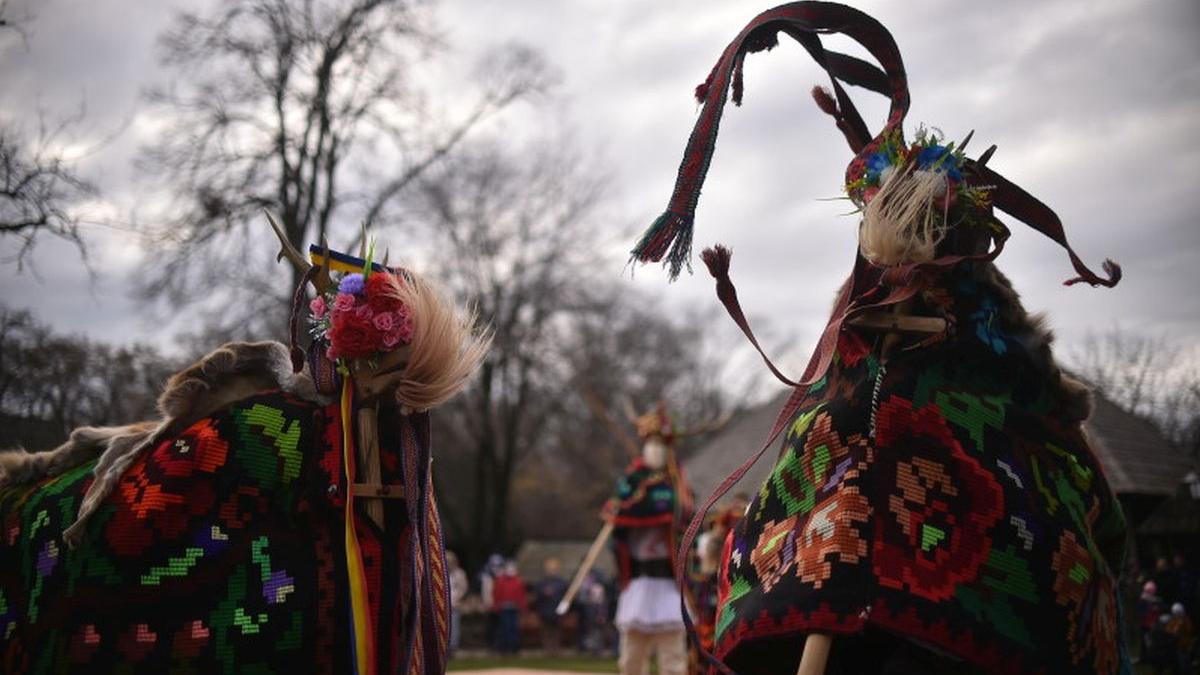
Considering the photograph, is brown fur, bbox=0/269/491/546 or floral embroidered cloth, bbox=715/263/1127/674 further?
brown fur, bbox=0/269/491/546

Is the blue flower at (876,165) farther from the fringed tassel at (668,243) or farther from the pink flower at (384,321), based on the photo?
the pink flower at (384,321)

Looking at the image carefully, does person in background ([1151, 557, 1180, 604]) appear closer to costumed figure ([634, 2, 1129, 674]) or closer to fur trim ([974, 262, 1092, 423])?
costumed figure ([634, 2, 1129, 674])

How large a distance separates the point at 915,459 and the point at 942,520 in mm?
206

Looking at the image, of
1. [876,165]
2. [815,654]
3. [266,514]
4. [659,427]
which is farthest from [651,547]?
[815,654]

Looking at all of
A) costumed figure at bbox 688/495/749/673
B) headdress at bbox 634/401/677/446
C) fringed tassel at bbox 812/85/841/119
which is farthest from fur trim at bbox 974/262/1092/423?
headdress at bbox 634/401/677/446

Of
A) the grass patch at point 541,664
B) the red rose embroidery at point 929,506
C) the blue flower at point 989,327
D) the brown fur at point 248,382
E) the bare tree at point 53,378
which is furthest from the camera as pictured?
the grass patch at point 541,664

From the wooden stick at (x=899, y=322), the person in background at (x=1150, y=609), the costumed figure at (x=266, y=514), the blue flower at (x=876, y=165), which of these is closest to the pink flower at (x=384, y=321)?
the costumed figure at (x=266, y=514)

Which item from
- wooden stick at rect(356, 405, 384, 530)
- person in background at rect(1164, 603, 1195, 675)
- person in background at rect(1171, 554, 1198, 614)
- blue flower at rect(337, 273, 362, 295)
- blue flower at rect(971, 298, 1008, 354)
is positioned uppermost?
blue flower at rect(337, 273, 362, 295)

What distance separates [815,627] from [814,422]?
726 millimetres

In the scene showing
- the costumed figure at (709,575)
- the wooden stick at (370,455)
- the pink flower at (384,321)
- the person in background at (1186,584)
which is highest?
the pink flower at (384,321)

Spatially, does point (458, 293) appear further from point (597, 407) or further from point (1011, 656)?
point (1011, 656)

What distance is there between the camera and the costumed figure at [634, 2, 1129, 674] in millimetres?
3459

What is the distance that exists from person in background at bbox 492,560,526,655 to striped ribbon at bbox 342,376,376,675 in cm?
1584

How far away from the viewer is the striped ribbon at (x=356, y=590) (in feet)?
13.5
